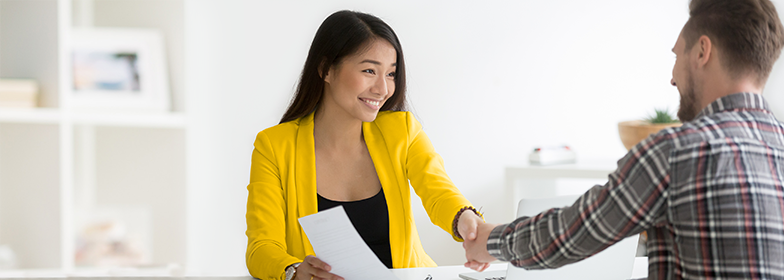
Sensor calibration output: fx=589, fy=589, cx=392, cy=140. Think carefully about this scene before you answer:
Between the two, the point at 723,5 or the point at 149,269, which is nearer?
the point at 723,5

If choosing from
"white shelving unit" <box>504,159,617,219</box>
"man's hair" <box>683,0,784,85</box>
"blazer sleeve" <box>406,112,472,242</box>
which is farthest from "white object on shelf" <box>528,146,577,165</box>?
"man's hair" <box>683,0,784,85</box>

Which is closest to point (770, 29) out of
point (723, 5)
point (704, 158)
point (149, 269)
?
point (723, 5)

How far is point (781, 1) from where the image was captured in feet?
9.89

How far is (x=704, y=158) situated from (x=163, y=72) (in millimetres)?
2298

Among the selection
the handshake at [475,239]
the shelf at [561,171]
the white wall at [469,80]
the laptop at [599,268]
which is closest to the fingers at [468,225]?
the handshake at [475,239]

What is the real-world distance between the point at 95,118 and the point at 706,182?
7.81 feet

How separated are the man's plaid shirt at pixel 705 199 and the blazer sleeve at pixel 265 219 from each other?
0.74 m

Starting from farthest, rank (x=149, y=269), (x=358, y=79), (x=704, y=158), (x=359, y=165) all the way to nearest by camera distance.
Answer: (x=149, y=269) → (x=359, y=165) → (x=358, y=79) → (x=704, y=158)

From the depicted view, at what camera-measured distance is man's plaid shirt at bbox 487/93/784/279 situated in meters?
0.76

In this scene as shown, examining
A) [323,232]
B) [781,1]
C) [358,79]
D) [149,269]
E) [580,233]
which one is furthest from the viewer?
[781,1]

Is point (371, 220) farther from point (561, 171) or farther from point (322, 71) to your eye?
point (561, 171)

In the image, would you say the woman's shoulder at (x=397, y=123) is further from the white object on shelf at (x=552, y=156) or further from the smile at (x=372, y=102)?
the white object on shelf at (x=552, y=156)

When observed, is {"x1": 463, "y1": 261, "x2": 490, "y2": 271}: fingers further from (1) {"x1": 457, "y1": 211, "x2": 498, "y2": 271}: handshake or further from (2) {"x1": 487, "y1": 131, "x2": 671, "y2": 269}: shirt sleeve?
(2) {"x1": 487, "y1": 131, "x2": 671, "y2": 269}: shirt sleeve

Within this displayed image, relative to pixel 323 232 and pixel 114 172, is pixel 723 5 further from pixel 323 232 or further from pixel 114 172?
pixel 114 172
